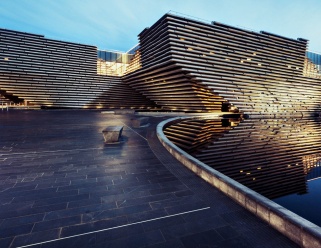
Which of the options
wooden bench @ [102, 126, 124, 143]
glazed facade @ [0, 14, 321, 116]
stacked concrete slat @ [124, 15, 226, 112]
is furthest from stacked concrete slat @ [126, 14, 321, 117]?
wooden bench @ [102, 126, 124, 143]

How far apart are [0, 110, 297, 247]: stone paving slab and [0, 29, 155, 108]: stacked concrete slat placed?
3444 cm

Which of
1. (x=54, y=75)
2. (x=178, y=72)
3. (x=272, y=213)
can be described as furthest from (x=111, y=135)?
(x=54, y=75)

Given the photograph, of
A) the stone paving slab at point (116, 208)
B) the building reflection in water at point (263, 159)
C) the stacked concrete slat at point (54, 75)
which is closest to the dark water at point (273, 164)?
the building reflection in water at point (263, 159)

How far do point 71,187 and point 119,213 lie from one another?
64.2 inches

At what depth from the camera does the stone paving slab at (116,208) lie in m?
2.79

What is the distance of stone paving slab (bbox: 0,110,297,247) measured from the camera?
2789 millimetres

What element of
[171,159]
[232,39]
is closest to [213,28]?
[232,39]

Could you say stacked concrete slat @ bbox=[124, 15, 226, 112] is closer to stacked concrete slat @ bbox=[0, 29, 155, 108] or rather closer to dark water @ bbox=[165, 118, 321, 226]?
stacked concrete slat @ bbox=[0, 29, 155, 108]

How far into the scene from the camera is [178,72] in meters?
29.9

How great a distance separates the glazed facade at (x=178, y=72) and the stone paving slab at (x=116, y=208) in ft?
82.1

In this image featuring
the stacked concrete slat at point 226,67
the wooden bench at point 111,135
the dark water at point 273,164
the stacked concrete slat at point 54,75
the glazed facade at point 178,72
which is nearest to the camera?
the dark water at point 273,164

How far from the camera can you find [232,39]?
109 feet

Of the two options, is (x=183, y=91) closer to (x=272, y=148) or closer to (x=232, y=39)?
(x=232, y=39)

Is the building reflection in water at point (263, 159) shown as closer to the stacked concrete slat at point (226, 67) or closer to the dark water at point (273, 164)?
the dark water at point (273, 164)
